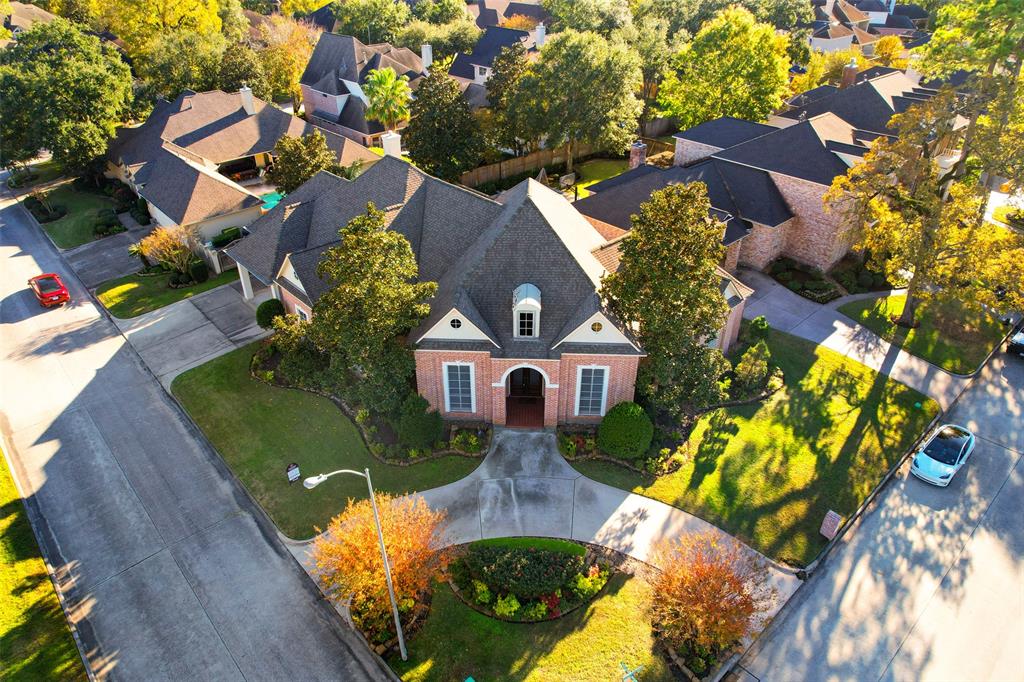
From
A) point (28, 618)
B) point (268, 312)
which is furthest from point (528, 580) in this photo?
point (268, 312)

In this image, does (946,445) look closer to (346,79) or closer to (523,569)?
(523,569)

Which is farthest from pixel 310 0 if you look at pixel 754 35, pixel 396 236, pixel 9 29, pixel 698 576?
pixel 698 576

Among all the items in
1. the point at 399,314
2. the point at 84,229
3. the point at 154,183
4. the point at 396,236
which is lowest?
the point at 84,229

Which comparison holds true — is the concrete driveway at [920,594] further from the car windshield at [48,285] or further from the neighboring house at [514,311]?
the car windshield at [48,285]

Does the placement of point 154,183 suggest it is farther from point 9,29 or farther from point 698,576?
point 9,29

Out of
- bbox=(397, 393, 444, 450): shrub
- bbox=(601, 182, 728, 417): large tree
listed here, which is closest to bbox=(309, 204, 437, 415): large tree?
bbox=(397, 393, 444, 450): shrub

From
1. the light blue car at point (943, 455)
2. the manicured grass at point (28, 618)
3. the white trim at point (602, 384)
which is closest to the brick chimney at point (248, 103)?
the manicured grass at point (28, 618)

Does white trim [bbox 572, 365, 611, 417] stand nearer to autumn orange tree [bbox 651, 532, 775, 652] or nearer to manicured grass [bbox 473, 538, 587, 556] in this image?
manicured grass [bbox 473, 538, 587, 556]
